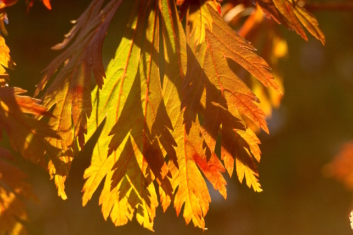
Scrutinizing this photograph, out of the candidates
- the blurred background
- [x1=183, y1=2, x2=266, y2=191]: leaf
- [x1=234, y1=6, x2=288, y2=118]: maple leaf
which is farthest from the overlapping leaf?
the blurred background

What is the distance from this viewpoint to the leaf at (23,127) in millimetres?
575

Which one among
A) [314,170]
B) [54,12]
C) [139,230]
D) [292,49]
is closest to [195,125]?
[139,230]

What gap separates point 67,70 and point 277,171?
8.73ft

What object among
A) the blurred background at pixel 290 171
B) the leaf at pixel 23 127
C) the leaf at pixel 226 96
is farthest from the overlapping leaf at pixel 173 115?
the blurred background at pixel 290 171

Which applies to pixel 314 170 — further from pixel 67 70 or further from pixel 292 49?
pixel 67 70

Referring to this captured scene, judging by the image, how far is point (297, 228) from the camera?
2.84 m

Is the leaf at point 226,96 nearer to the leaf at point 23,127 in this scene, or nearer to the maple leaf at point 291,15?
the maple leaf at point 291,15

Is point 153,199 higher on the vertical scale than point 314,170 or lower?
higher

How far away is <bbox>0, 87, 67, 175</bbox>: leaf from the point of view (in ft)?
1.89

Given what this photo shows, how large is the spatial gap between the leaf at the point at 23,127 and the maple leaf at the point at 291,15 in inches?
15.3

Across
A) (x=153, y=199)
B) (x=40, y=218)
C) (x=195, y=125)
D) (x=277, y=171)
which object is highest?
(x=195, y=125)

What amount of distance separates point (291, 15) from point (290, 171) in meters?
2.61

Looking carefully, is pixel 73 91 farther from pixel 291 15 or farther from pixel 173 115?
pixel 291 15

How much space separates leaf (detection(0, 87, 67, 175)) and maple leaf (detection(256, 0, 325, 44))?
0.39 meters
